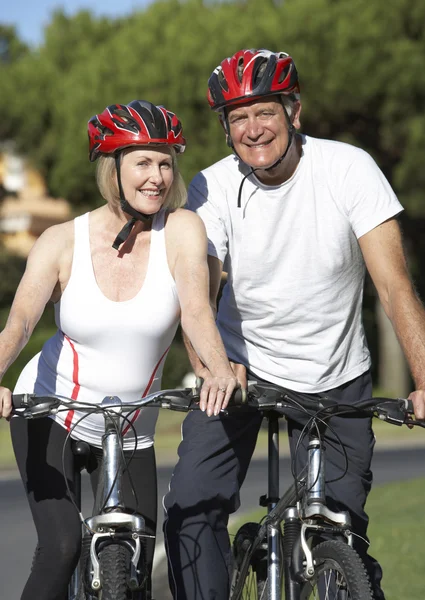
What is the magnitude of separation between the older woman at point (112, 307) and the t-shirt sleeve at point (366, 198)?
57 centimetres

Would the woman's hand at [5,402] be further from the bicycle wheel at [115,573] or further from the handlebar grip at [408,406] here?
the handlebar grip at [408,406]

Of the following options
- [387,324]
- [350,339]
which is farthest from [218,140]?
[350,339]

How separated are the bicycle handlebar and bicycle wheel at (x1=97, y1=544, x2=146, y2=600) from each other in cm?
44

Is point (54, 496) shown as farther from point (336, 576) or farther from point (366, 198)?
point (366, 198)

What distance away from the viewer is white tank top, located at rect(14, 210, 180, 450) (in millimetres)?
4230

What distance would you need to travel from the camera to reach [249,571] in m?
4.54

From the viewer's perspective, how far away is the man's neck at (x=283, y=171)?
180 inches

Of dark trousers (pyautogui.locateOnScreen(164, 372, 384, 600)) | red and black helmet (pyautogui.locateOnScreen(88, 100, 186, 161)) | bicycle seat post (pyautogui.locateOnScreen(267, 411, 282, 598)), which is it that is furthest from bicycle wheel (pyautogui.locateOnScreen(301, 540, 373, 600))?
red and black helmet (pyautogui.locateOnScreen(88, 100, 186, 161))

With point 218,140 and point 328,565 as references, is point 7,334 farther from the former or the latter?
point 218,140

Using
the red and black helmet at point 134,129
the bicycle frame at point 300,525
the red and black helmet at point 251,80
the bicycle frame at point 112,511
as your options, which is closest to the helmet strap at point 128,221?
the red and black helmet at point 134,129

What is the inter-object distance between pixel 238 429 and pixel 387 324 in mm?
22057

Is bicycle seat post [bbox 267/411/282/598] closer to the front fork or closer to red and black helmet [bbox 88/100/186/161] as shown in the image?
the front fork

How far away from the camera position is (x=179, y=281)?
428cm

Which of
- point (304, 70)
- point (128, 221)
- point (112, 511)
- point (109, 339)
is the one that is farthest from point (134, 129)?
point (304, 70)
